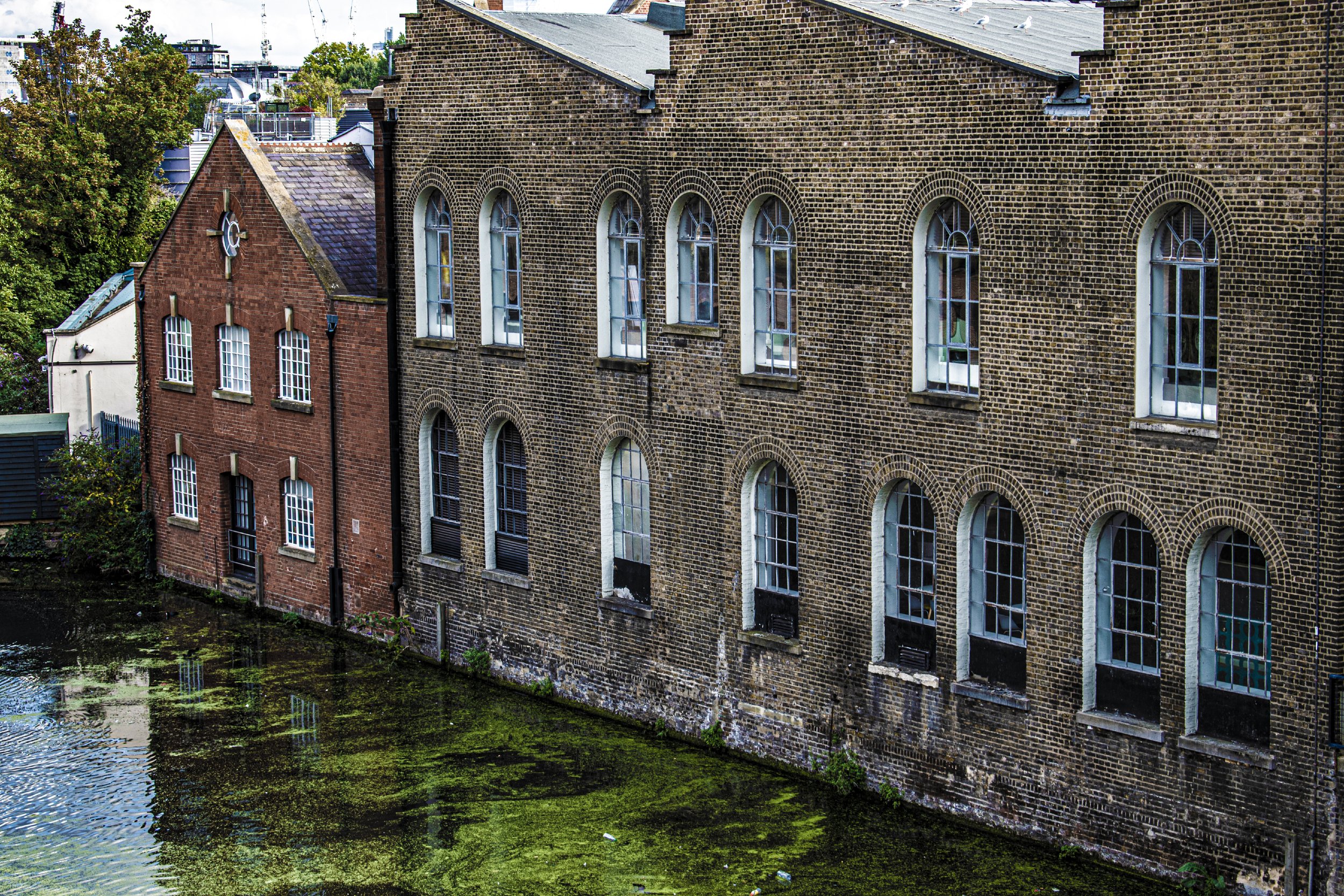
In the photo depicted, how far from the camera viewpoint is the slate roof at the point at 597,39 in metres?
23.5

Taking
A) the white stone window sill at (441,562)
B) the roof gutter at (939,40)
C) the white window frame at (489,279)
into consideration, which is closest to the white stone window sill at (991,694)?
the roof gutter at (939,40)

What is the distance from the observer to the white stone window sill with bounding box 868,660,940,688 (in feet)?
63.3

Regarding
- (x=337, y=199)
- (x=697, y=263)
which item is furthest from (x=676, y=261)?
(x=337, y=199)

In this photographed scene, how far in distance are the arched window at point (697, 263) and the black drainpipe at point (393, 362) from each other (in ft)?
21.6

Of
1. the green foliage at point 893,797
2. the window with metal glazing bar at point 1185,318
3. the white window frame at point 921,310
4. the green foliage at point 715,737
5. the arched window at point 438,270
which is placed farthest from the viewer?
the arched window at point 438,270

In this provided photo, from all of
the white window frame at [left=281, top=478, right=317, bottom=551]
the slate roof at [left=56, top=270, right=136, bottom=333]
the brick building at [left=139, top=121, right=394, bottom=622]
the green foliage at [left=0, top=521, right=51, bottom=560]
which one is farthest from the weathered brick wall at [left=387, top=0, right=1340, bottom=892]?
the slate roof at [left=56, top=270, right=136, bottom=333]

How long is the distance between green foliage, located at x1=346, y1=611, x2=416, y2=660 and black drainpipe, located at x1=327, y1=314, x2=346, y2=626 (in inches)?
21.4

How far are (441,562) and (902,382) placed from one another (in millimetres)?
10201

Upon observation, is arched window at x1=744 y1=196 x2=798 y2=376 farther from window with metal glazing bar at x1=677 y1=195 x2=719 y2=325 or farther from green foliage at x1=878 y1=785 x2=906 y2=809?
green foliage at x1=878 y1=785 x2=906 y2=809

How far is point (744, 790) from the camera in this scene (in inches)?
810

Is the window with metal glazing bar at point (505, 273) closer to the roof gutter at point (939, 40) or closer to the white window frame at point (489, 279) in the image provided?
the white window frame at point (489, 279)

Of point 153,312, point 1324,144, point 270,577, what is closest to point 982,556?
point 1324,144

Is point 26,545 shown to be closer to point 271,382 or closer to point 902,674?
point 271,382

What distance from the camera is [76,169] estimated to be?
49219 mm
